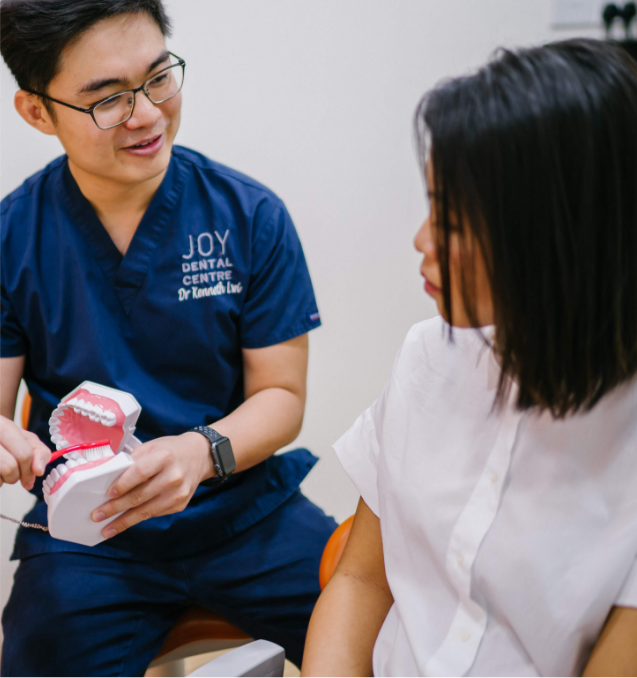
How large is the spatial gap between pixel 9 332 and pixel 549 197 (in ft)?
3.37

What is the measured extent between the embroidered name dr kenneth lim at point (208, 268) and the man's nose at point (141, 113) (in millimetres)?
230

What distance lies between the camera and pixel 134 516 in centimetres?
100

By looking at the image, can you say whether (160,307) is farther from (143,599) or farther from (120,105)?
(143,599)

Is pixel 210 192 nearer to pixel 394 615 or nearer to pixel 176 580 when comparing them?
pixel 176 580

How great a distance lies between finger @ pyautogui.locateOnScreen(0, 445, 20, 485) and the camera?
0.94 m

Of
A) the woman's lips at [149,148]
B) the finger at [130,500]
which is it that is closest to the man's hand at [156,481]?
the finger at [130,500]

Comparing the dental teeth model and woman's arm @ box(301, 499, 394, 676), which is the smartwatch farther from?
woman's arm @ box(301, 499, 394, 676)

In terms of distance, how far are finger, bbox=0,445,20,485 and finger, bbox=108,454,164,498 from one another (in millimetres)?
142

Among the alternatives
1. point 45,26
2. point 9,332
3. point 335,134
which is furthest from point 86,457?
point 335,134

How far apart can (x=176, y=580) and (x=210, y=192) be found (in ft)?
2.37

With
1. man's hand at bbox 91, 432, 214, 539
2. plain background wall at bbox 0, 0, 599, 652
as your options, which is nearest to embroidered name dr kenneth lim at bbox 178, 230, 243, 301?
man's hand at bbox 91, 432, 214, 539

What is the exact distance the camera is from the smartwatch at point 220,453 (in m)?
1.14

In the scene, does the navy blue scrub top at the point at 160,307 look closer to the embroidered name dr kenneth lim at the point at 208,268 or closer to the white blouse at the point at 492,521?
the embroidered name dr kenneth lim at the point at 208,268

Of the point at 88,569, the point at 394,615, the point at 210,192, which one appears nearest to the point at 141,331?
the point at 210,192
